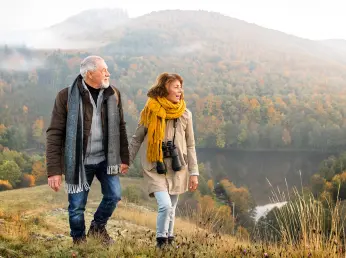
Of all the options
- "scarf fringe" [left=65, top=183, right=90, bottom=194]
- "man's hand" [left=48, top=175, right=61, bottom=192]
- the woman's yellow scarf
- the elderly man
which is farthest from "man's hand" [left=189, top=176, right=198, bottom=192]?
"man's hand" [left=48, top=175, right=61, bottom=192]

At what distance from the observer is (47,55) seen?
171 meters

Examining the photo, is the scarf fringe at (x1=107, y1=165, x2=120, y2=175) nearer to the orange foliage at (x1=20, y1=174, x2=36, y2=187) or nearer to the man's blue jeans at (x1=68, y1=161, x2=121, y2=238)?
the man's blue jeans at (x1=68, y1=161, x2=121, y2=238)

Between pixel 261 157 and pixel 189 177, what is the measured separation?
82.5 metres

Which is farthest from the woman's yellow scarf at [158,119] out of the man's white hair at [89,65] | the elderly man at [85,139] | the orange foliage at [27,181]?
the orange foliage at [27,181]

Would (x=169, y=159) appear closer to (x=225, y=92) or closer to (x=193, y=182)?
(x=193, y=182)

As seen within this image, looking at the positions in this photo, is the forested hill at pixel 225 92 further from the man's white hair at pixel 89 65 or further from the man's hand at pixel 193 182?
the man's white hair at pixel 89 65

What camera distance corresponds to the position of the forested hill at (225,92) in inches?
3516

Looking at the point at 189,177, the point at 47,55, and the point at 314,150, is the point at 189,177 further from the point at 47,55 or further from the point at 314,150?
the point at 47,55

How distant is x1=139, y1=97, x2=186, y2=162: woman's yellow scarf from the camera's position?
11.1 feet

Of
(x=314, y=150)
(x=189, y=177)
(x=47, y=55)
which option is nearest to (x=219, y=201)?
(x=314, y=150)

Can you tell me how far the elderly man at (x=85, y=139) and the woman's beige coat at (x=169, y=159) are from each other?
0.56 feet

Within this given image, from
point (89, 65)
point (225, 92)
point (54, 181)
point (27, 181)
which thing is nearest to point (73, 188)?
point (54, 181)

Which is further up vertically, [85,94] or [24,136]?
[85,94]

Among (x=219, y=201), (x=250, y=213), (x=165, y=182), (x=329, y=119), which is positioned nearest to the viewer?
(x=165, y=182)
